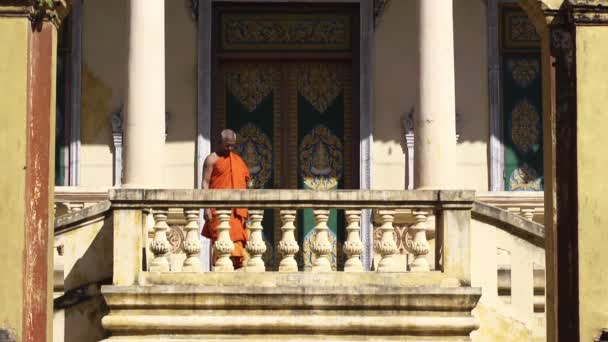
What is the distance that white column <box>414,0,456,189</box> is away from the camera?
56.6 ft

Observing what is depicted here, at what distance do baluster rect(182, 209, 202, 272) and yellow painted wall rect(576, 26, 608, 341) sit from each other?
3.68 m

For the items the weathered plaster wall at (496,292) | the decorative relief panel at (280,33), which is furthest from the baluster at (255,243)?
the decorative relief panel at (280,33)

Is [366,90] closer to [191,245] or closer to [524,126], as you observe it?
[524,126]

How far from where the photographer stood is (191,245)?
14.2m

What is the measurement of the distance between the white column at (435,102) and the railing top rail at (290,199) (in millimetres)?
2907

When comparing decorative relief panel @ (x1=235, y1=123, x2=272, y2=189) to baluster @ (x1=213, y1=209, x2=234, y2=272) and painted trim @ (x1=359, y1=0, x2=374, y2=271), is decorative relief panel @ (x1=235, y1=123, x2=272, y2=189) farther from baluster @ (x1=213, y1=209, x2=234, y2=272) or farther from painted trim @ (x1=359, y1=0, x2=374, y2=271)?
baluster @ (x1=213, y1=209, x2=234, y2=272)

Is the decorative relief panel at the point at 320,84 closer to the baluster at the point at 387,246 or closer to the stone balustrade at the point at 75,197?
the stone balustrade at the point at 75,197

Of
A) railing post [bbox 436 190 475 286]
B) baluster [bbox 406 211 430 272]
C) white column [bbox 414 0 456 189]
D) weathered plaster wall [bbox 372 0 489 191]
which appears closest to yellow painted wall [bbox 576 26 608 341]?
railing post [bbox 436 190 475 286]

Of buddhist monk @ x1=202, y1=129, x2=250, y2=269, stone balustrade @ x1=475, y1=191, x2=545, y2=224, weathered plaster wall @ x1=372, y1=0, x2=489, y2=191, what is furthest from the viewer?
weathered plaster wall @ x1=372, y1=0, x2=489, y2=191

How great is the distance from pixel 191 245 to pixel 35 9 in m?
3.17

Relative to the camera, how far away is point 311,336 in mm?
13969

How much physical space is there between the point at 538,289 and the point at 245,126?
19.6 feet

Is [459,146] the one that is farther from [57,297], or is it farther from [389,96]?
[57,297]

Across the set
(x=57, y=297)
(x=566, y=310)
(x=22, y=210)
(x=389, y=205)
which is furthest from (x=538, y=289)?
(x=22, y=210)
